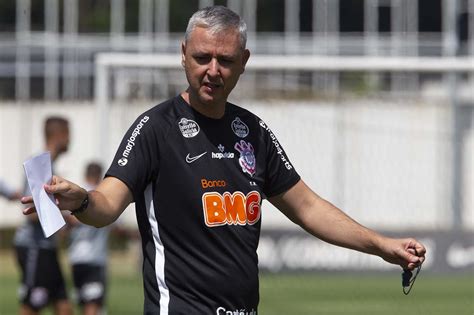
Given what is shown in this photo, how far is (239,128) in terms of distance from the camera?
5.25m

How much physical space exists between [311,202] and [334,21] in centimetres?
2573

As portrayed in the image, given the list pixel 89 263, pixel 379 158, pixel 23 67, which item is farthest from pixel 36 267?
pixel 23 67

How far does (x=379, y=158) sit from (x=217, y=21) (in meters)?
9.83

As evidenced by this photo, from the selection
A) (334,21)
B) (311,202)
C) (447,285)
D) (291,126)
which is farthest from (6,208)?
(311,202)

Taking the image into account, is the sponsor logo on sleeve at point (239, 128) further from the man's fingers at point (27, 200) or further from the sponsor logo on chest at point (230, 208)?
the man's fingers at point (27, 200)

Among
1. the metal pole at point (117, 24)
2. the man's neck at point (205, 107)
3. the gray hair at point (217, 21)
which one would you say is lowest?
the man's neck at point (205, 107)

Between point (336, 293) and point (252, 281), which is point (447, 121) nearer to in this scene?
point (336, 293)

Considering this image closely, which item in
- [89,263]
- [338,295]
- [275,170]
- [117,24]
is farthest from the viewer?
[117,24]

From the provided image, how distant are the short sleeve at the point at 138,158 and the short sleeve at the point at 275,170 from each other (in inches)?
22.4

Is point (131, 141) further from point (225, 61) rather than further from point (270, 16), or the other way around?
point (270, 16)

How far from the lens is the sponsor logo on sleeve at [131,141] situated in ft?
16.0

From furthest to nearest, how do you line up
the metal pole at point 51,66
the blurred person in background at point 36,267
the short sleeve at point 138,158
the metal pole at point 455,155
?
the metal pole at point 51,66 < the metal pole at point 455,155 < the blurred person in background at point 36,267 < the short sleeve at point 138,158

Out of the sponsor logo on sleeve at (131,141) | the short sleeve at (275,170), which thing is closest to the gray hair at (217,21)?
the sponsor logo on sleeve at (131,141)

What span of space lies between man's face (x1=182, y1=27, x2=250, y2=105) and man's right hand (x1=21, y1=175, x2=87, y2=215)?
0.69 meters
